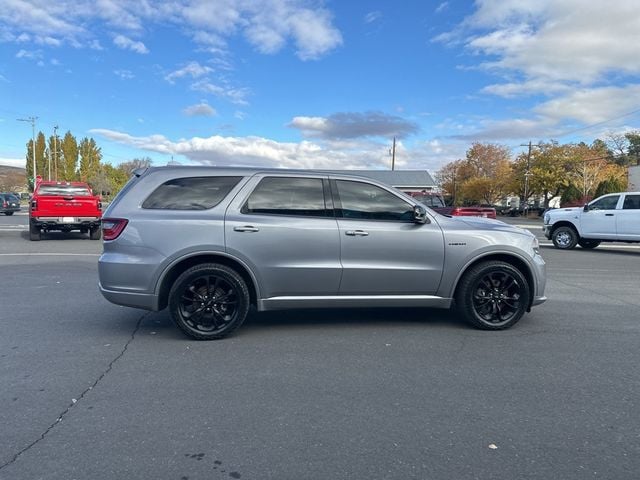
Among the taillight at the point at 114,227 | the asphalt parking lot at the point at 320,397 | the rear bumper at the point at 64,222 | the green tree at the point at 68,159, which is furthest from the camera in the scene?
the green tree at the point at 68,159

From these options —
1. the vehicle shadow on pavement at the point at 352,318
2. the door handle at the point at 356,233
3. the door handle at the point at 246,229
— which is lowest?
the vehicle shadow on pavement at the point at 352,318

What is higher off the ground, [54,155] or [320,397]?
[54,155]

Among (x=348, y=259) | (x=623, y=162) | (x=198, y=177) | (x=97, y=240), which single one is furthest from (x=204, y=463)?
(x=623, y=162)

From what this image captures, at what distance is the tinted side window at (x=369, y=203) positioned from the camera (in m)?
5.27

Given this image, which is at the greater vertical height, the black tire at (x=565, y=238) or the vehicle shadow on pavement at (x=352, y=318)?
the black tire at (x=565, y=238)

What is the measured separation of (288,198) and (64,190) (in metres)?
13.2

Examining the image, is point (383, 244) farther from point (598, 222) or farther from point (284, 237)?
point (598, 222)

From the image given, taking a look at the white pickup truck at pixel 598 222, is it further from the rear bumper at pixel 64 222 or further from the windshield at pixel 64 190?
the windshield at pixel 64 190

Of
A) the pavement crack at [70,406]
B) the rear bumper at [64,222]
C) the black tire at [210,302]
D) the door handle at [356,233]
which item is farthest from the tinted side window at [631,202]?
the rear bumper at [64,222]

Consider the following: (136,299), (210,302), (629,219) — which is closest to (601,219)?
(629,219)

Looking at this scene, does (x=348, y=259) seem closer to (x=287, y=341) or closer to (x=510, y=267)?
(x=287, y=341)

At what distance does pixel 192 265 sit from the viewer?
500 centimetres

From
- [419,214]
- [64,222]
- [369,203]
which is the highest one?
[369,203]

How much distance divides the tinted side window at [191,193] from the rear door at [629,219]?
43.6 ft
